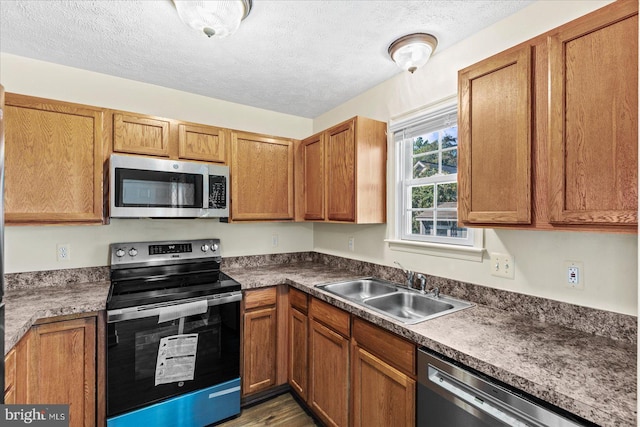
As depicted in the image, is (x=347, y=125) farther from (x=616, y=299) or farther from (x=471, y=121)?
(x=616, y=299)

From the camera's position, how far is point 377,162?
2.36 meters

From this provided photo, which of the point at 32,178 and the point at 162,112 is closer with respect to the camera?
the point at 32,178

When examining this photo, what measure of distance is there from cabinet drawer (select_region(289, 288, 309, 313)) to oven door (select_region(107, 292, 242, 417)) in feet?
1.39

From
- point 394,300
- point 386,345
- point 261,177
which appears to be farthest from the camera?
point 261,177

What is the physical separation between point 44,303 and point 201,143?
1.40 metres

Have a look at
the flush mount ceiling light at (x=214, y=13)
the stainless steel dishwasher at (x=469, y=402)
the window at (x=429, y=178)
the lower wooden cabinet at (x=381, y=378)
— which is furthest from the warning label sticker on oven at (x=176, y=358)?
the flush mount ceiling light at (x=214, y=13)

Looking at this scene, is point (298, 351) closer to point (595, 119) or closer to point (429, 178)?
point (429, 178)

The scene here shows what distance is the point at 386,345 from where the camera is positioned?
1.52m

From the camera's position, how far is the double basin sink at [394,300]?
70.4 inches

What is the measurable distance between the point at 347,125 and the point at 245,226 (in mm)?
1350

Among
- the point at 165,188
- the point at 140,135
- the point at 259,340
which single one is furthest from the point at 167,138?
the point at 259,340

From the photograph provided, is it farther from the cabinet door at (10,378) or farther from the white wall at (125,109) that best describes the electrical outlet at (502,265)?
the cabinet door at (10,378)

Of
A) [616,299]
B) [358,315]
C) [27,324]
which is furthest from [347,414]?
[27,324]

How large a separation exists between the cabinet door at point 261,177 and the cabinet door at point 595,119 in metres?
2.02
